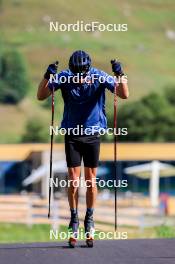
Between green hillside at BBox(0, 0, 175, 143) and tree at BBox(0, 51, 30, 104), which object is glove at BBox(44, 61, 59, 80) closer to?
green hillside at BBox(0, 0, 175, 143)

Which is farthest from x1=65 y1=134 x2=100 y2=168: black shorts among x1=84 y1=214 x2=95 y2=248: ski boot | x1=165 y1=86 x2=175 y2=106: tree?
x1=165 y1=86 x2=175 y2=106: tree

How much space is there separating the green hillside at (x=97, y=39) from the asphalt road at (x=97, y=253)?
9344 centimetres

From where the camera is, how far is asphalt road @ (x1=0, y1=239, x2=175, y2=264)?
5.65 m

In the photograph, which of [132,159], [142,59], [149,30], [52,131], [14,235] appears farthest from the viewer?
[149,30]

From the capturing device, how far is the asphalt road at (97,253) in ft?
18.5

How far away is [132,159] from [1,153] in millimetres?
9207

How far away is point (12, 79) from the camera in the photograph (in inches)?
4200

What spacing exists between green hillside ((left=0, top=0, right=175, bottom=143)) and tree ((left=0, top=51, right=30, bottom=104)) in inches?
39.7

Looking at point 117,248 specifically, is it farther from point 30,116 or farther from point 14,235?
point 30,116

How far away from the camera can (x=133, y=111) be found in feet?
262

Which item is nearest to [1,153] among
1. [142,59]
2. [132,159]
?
[132,159]

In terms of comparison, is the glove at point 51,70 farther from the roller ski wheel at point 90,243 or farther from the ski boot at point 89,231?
the roller ski wheel at point 90,243

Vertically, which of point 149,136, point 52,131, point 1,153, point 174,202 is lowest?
point 52,131

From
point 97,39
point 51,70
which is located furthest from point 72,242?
point 97,39
